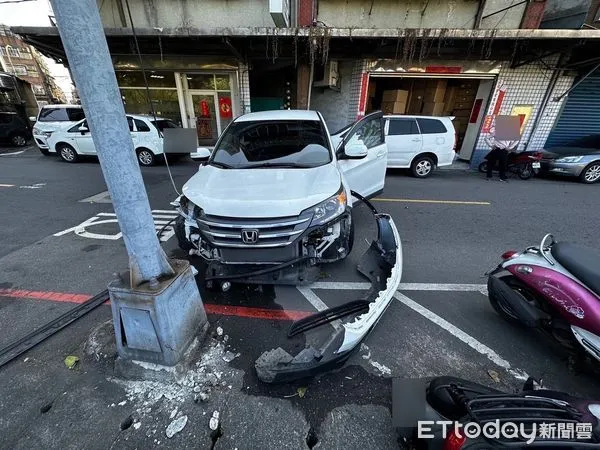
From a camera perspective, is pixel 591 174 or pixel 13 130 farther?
pixel 13 130

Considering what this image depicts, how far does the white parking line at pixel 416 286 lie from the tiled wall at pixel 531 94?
8.63 metres

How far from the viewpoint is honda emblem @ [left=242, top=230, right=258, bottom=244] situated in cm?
238

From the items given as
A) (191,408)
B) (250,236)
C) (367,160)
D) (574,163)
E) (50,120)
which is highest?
(367,160)

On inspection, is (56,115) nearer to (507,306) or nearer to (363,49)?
(363,49)

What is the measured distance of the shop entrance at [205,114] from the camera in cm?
1095

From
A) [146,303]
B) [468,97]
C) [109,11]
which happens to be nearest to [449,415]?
[146,303]

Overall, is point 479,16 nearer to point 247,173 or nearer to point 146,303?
point 247,173

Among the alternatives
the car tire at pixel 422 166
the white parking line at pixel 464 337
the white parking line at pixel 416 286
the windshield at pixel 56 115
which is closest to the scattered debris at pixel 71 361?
the white parking line at pixel 416 286

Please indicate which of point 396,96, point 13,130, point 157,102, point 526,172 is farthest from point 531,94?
point 13,130

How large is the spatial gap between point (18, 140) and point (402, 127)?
17.1m

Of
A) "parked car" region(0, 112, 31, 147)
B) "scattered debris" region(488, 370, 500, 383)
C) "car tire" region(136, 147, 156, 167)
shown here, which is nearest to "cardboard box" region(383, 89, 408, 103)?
"car tire" region(136, 147, 156, 167)

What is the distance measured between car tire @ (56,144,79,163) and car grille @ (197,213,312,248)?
10366mm

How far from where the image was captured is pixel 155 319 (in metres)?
1.81

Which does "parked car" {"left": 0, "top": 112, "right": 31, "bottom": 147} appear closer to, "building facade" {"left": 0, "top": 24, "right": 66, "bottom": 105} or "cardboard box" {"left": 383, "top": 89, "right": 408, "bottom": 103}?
"cardboard box" {"left": 383, "top": 89, "right": 408, "bottom": 103}
